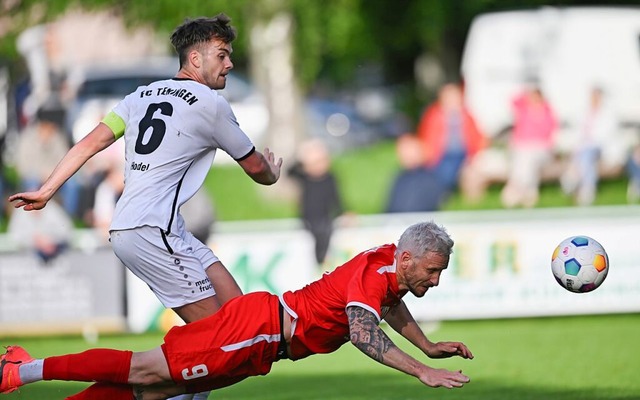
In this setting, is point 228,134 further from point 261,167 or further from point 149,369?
point 149,369

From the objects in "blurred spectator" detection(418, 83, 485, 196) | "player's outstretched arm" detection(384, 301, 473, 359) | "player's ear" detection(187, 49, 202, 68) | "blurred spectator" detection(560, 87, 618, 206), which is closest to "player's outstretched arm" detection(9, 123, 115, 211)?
"player's ear" detection(187, 49, 202, 68)

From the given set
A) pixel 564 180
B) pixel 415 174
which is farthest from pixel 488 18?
pixel 415 174

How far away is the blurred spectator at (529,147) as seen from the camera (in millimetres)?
20266

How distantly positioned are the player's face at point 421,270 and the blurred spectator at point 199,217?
25.9ft

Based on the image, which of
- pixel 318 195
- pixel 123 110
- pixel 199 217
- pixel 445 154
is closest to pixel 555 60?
pixel 445 154

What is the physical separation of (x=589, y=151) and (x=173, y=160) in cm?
1517

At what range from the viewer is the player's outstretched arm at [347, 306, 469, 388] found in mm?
5729

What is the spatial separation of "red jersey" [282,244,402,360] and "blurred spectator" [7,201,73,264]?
8.18 m

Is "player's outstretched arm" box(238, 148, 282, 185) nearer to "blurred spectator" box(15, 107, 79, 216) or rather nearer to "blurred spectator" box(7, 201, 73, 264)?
"blurred spectator" box(7, 201, 73, 264)

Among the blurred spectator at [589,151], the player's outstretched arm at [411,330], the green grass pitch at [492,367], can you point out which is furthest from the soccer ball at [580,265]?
the blurred spectator at [589,151]

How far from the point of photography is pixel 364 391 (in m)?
9.30

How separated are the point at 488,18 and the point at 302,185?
9746mm

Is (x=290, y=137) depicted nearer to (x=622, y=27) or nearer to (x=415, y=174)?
(x=622, y=27)

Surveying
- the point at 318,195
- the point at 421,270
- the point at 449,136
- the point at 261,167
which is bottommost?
the point at 421,270
